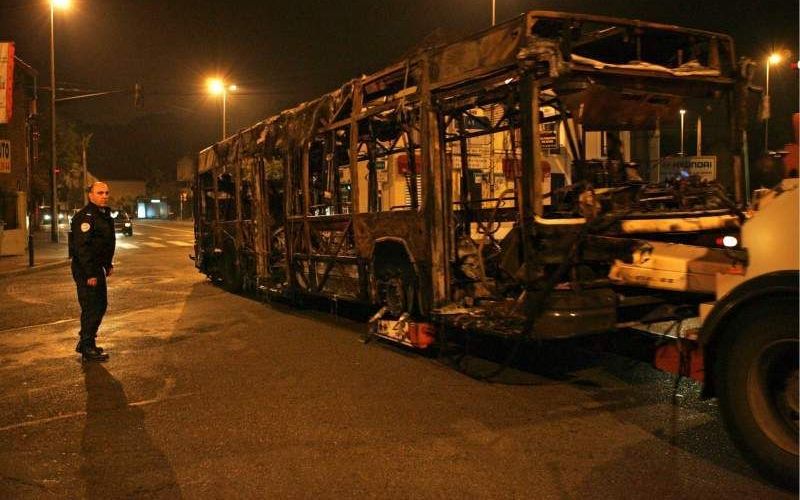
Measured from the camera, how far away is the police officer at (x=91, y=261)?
7.41 m

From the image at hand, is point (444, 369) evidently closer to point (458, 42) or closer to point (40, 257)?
point (458, 42)

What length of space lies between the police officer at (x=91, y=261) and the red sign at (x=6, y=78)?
532 inches

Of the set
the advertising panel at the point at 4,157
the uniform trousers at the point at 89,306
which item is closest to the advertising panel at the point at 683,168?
the uniform trousers at the point at 89,306

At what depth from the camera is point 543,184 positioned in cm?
682

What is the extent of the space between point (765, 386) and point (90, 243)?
6.52 metres

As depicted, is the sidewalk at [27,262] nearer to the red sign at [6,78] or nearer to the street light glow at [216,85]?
the red sign at [6,78]

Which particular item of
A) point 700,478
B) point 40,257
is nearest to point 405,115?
point 700,478

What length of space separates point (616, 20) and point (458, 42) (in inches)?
54.7

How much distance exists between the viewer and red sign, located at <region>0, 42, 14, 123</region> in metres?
18.4

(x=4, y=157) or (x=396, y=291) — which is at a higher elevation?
(x=4, y=157)

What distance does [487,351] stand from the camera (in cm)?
765

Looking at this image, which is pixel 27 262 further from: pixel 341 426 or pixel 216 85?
pixel 341 426

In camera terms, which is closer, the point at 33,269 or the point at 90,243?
the point at 90,243

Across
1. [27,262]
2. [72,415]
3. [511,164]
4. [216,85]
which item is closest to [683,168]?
[511,164]
